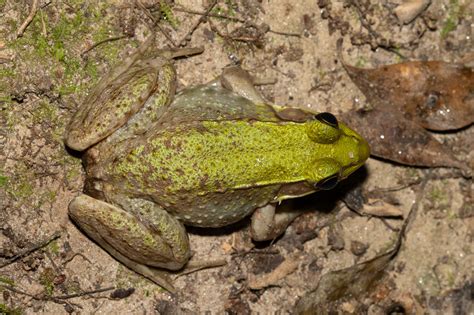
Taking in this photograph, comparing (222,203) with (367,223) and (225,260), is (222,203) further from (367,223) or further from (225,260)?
(367,223)

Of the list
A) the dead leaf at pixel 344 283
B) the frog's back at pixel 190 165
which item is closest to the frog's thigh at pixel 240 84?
the frog's back at pixel 190 165

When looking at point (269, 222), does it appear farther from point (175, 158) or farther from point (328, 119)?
point (175, 158)

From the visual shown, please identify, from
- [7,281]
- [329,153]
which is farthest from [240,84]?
[7,281]

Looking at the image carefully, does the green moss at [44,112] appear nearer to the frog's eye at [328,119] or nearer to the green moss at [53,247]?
the green moss at [53,247]

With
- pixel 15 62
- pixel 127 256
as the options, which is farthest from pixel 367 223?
pixel 15 62

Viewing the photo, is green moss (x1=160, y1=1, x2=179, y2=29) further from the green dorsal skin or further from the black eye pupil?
the black eye pupil

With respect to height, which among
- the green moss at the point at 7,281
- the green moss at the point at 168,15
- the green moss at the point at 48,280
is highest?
the green moss at the point at 168,15

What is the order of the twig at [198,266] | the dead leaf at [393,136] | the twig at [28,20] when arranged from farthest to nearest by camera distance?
1. the dead leaf at [393,136]
2. the twig at [198,266]
3. the twig at [28,20]
